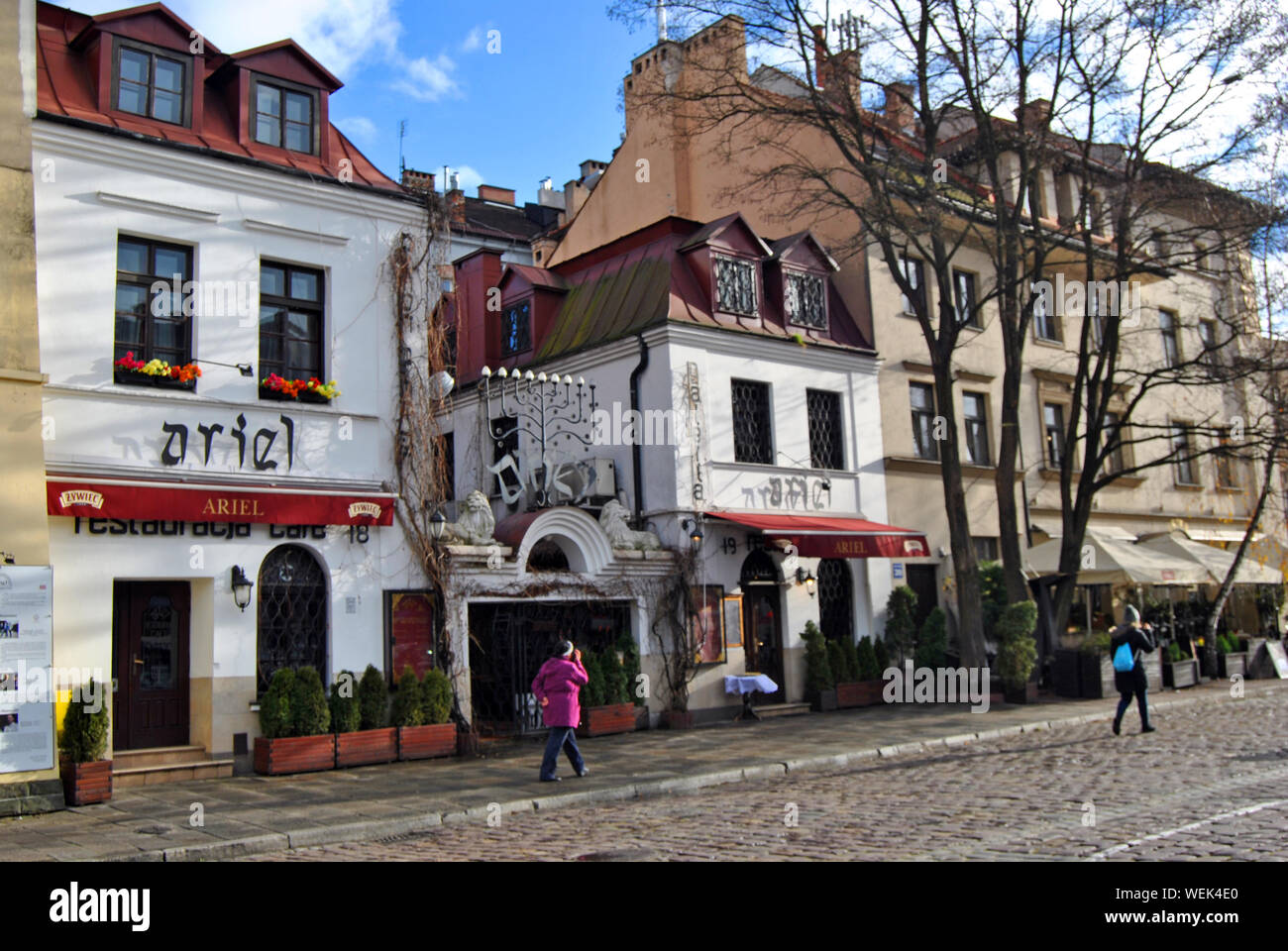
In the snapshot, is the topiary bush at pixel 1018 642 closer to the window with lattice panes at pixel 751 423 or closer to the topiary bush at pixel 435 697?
the window with lattice panes at pixel 751 423

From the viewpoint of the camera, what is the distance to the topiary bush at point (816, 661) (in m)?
20.8

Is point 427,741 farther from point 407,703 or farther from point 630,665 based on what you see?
point 630,665

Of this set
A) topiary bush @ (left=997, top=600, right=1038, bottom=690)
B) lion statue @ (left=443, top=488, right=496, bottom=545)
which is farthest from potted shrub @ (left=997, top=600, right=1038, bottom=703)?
lion statue @ (left=443, top=488, right=496, bottom=545)

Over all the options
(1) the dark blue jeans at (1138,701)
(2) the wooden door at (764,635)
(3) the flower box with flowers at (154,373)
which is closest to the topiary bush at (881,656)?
(2) the wooden door at (764,635)

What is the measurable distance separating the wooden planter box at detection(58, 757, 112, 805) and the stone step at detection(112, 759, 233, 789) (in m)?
0.92

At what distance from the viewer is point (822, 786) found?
40.1 feet

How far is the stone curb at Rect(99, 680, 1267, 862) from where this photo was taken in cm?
933

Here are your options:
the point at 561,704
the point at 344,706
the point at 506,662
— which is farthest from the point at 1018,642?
the point at 344,706

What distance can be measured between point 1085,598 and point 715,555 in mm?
12274

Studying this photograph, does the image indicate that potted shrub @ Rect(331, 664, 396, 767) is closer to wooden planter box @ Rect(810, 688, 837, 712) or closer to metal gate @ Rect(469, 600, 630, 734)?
metal gate @ Rect(469, 600, 630, 734)

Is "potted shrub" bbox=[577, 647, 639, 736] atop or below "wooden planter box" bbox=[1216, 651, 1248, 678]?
atop

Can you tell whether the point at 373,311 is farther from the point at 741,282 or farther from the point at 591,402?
the point at 741,282

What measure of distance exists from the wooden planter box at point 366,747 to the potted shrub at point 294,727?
0.12 meters

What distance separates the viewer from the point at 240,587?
1388 centimetres
